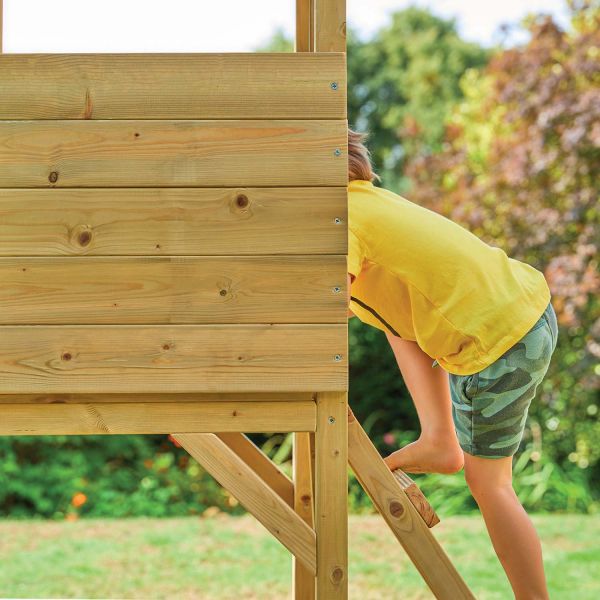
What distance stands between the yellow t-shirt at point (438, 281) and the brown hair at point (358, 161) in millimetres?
32

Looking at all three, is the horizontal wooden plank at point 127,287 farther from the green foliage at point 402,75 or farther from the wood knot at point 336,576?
the green foliage at point 402,75

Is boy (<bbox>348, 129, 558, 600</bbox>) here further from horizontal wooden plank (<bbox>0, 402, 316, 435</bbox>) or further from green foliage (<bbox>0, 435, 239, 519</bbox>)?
green foliage (<bbox>0, 435, 239, 519</bbox>)

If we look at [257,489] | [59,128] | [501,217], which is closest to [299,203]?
[59,128]

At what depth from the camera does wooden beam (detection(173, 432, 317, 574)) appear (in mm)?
2348

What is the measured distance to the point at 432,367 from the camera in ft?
8.82

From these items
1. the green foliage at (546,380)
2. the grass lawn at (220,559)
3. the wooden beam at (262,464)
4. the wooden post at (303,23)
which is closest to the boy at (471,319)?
the wooden post at (303,23)

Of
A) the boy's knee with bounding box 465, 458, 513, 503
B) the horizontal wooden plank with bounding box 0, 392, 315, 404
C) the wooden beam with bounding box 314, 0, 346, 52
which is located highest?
the wooden beam with bounding box 314, 0, 346, 52

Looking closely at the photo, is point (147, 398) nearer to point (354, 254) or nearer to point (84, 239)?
point (84, 239)

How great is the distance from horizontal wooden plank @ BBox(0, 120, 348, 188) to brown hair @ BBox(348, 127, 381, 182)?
328 mm

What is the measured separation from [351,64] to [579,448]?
15.0 metres

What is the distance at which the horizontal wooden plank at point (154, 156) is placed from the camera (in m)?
2.24

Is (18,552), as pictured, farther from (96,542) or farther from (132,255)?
(132,255)

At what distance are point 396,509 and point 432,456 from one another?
27cm

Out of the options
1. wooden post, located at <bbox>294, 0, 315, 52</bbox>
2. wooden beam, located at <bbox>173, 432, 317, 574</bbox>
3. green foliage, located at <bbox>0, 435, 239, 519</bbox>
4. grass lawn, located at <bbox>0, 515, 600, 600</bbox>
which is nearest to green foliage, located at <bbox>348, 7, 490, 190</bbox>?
green foliage, located at <bbox>0, 435, 239, 519</bbox>
